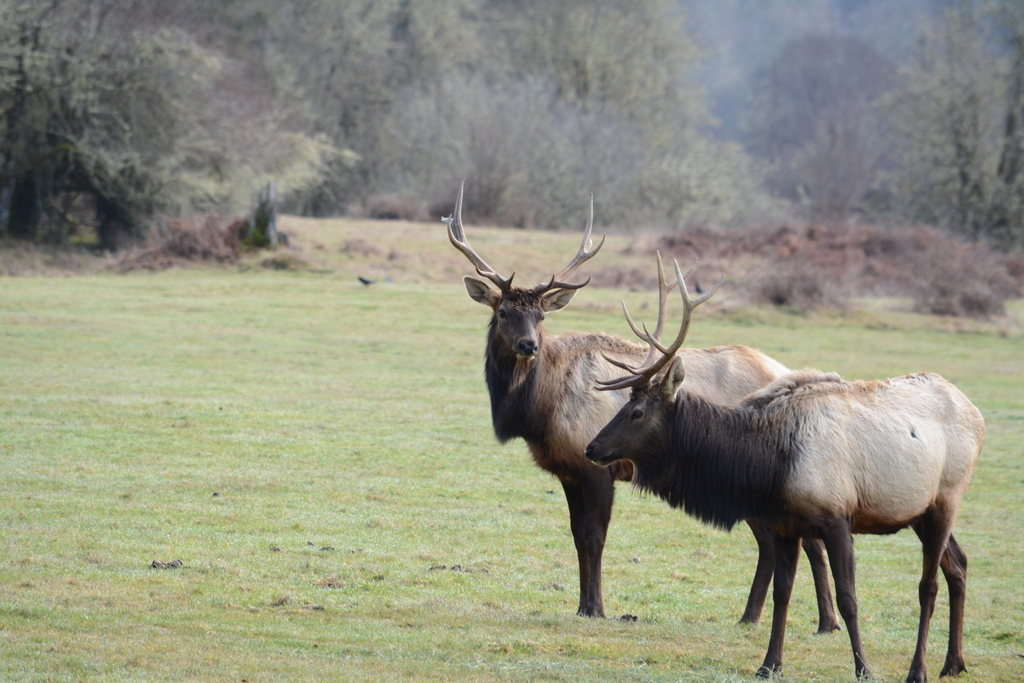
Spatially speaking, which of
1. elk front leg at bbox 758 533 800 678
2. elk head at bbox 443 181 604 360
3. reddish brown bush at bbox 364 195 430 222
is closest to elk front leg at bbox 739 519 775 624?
elk front leg at bbox 758 533 800 678

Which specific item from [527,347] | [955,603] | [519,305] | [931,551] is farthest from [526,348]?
[955,603]

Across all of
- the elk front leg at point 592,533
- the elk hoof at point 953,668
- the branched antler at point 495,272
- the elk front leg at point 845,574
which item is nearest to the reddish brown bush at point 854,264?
the branched antler at point 495,272

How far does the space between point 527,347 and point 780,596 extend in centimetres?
298

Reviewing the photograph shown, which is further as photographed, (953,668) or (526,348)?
(526,348)

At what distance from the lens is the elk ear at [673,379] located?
777 cm

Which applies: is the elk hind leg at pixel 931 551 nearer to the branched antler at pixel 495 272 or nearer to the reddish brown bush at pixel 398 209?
the branched antler at pixel 495 272

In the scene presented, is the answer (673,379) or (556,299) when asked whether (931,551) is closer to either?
(673,379)

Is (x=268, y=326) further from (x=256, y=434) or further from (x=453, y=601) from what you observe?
(x=453, y=601)

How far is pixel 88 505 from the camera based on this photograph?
10695 mm

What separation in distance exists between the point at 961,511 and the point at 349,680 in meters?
9.05

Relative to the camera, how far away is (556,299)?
1024 centimetres

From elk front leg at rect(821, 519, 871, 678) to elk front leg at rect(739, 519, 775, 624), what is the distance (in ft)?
4.80

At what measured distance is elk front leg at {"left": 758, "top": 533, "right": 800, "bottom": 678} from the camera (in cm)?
739

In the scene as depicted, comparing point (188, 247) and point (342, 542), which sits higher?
point (188, 247)
